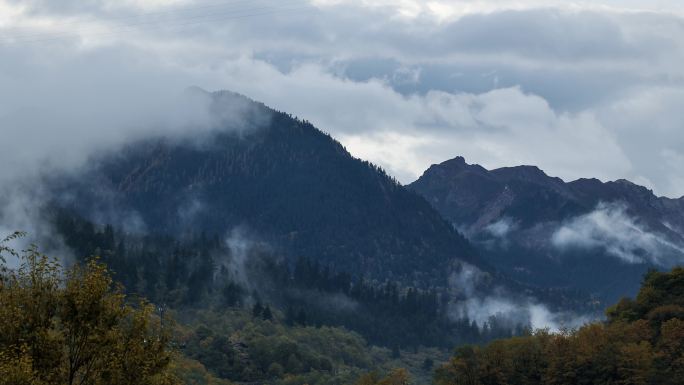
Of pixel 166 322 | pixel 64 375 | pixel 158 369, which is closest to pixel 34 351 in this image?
pixel 64 375

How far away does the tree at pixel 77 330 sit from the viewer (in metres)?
76.1

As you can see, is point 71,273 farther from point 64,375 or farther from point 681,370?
point 681,370

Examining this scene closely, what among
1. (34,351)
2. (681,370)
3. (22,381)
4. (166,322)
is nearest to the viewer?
(22,381)

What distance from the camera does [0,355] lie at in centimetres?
7062

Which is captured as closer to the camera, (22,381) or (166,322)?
(22,381)

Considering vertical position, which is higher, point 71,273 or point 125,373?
point 71,273

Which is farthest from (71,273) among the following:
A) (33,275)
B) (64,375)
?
(64,375)

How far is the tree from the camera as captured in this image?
2995 inches

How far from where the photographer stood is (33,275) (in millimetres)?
79750

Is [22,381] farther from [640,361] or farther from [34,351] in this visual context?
[640,361]

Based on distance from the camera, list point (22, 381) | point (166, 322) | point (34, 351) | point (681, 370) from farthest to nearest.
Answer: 1. point (681, 370)
2. point (166, 322)
3. point (34, 351)
4. point (22, 381)

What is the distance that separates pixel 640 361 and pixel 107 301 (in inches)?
5562

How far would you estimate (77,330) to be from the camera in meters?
78.4

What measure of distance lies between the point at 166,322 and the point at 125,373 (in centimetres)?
1421
